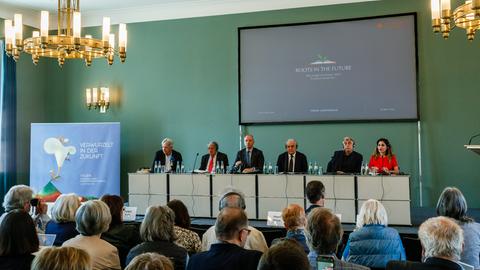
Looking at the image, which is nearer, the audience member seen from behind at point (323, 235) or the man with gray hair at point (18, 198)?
the audience member seen from behind at point (323, 235)

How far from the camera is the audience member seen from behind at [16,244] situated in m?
2.39

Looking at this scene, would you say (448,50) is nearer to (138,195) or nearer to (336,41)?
(336,41)

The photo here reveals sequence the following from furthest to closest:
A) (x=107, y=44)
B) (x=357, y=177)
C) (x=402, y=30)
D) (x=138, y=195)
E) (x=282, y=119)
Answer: (x=282, y=119)
(x=402, y=30)
(x=138, y=195)
(x=357, y=177)
(x=107, y=44)

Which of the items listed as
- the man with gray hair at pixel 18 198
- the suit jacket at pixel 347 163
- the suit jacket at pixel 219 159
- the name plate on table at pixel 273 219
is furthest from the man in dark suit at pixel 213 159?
the man with gray hair at pixel 18 198

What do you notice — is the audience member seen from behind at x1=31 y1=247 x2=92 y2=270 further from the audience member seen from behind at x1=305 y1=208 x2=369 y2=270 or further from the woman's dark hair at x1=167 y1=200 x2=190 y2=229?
the woman's dark hair at x1=167 y1=200 x2=190 y2=229

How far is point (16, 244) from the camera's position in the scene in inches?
95.5

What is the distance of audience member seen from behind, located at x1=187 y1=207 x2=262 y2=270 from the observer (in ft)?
7.03

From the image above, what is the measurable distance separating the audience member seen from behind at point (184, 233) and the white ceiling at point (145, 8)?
5.25 m

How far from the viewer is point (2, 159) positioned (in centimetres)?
811

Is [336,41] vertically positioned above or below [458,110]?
above

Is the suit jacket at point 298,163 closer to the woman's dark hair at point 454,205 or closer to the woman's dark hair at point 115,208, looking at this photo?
the woman's dark hair at point 454,205

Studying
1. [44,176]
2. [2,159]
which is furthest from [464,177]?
[2,159]

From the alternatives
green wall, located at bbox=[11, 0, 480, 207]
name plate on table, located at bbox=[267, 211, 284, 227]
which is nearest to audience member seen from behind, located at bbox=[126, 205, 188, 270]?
name plate on table, located at bbox=[267, 211, 284, 227]

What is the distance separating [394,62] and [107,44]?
434 centimetres
